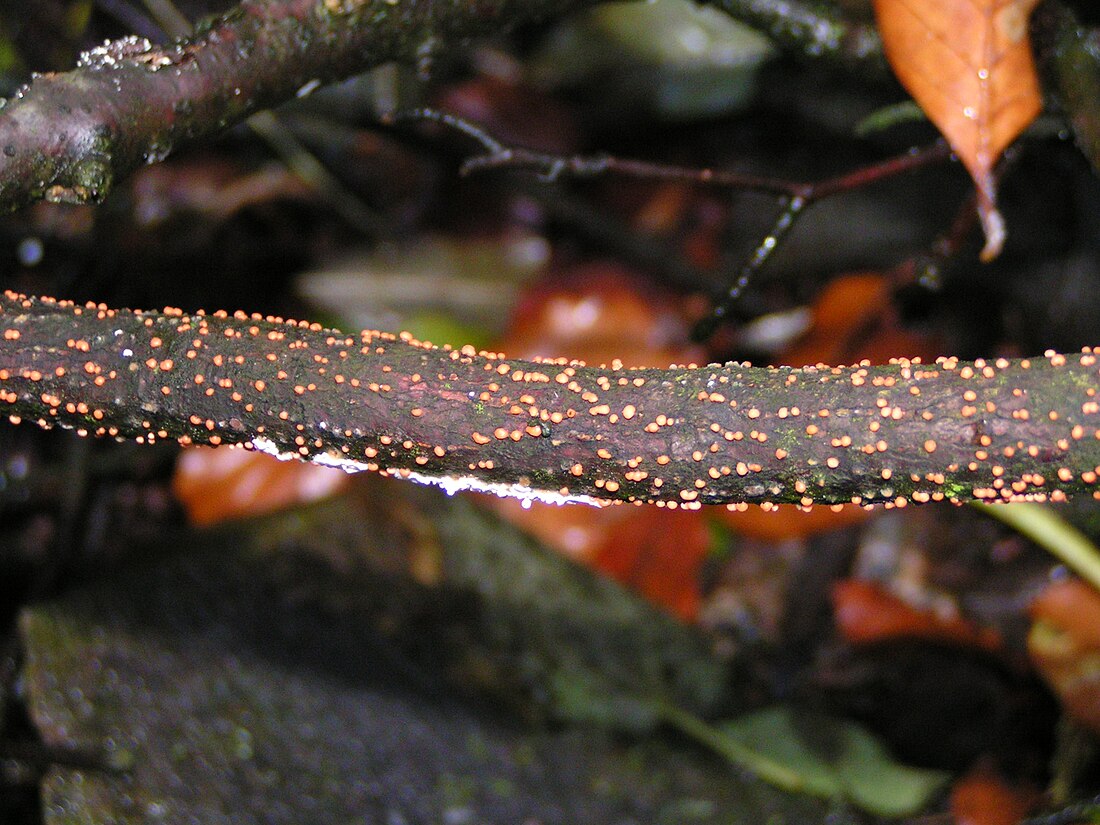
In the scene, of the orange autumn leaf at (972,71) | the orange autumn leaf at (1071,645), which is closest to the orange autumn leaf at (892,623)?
the orange autumn leaf at (1071,645)

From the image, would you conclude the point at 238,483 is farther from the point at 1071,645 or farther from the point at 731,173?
A: the point at 1071,645

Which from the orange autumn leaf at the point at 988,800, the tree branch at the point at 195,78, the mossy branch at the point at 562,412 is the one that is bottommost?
the orange autumn leaf at the point at 988,800

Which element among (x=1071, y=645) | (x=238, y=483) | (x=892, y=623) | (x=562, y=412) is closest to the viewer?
(x=562, y=412)

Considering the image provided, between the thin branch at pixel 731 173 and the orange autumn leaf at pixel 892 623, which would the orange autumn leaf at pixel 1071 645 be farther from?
the thin branch at pixel 731 173

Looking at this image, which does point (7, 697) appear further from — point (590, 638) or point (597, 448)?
point (597, 448)

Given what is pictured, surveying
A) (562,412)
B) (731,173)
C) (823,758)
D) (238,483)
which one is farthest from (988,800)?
(238,483)

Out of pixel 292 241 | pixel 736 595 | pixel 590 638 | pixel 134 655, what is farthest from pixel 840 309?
pixel 134 655
